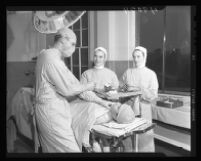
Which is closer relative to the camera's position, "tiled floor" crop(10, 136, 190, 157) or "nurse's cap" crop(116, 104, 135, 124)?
"nurse's cap" crop(116, 104, 135, 124)

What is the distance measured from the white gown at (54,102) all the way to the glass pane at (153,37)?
638mm

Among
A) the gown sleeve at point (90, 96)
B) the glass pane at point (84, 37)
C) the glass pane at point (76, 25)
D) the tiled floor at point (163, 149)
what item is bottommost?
the tiled floor at point (163, 149)

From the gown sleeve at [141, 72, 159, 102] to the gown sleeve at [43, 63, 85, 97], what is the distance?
52cm

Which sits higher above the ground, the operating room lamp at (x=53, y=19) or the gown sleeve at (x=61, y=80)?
the operating room lamp at (x=53, y=19)

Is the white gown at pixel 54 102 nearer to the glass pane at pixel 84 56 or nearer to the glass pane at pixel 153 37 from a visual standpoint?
the glass pane at pixel 84 56

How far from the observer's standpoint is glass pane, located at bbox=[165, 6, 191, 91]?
1.88 m

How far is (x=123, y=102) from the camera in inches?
73.0

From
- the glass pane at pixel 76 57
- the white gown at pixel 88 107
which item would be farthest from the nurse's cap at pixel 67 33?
the white gown at pixel 88 107

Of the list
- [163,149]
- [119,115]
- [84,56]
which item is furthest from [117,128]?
[84,56]

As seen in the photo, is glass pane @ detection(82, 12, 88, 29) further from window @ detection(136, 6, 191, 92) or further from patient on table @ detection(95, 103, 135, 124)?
patient on table @ detection(95, 103, 135, 124)

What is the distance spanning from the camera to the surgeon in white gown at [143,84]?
187 centimetres

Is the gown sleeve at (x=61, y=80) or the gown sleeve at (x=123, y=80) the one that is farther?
the gown sleeve at (x=123, y=80)

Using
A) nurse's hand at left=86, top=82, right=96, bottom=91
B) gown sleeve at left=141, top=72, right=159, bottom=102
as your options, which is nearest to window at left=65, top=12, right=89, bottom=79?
nurse's hand at left=86, top=82, right=96, bottom=91
